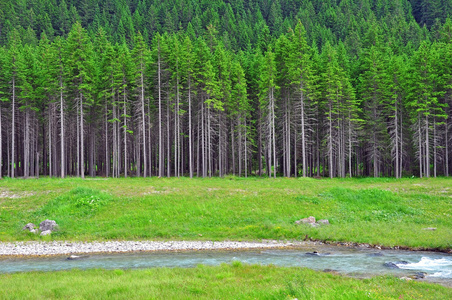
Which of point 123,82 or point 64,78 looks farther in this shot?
point 123,82

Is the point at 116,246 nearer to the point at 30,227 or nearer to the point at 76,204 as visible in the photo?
the point at 30,227

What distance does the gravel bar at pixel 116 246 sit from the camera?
18.7m

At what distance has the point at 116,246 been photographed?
1964 centimetres

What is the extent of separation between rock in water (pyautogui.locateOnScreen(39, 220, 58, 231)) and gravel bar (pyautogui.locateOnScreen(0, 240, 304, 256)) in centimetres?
196

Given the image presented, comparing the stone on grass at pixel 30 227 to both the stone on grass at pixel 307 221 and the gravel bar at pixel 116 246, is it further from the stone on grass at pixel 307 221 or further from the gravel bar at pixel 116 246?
the stone on grass at pixel 307 221

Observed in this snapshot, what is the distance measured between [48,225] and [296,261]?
51.8 ft

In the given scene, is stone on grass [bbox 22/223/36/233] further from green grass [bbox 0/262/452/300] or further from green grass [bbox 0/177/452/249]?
green grass [bbox 0/262/452/300]

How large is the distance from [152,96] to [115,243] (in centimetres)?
3145

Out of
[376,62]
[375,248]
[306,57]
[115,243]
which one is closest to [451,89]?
[376,62]

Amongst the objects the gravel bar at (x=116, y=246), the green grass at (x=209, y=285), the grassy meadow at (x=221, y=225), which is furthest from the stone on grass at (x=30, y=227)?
the green grass at (x=209, y=285)

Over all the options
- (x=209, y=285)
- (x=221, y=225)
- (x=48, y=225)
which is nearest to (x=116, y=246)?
(x=48, y=225)

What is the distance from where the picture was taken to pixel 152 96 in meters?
48.7

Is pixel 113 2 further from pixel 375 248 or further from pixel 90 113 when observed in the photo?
pixel 375 248

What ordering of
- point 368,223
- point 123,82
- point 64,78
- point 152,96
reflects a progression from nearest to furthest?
point 368,223 < point 64,78 < point 123,82 < point 152,96
